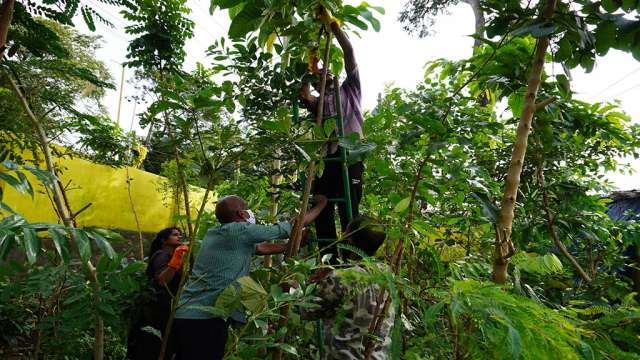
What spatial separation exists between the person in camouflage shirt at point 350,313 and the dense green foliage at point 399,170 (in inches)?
4.1

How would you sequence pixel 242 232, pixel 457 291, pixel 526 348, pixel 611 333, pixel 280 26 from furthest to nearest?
pixel 242 232, pixel 280 26, pixel 611 333, pixel 457 291, pixel 526 348

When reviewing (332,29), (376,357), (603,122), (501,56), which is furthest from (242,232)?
(603,122)

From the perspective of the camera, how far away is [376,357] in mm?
2059

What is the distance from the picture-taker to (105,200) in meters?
7.57

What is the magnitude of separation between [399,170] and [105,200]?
22.2ft

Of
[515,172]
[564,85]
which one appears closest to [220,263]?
[515,172]

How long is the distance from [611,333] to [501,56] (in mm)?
1209

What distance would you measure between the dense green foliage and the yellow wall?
396 cm

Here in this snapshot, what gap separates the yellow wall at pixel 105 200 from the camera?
690 centimetres

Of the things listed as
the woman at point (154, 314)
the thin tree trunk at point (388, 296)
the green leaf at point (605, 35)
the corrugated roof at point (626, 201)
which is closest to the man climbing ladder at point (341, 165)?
the thin tree trunk at point (388, 296)

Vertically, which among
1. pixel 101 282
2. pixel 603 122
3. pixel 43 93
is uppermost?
pixel 603 122

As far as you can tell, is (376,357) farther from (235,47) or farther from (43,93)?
(43,93)

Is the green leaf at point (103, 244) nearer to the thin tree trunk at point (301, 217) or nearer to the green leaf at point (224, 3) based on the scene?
the thin tree trunk at point (301, 217)

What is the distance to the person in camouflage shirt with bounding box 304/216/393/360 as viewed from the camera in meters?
1.90
